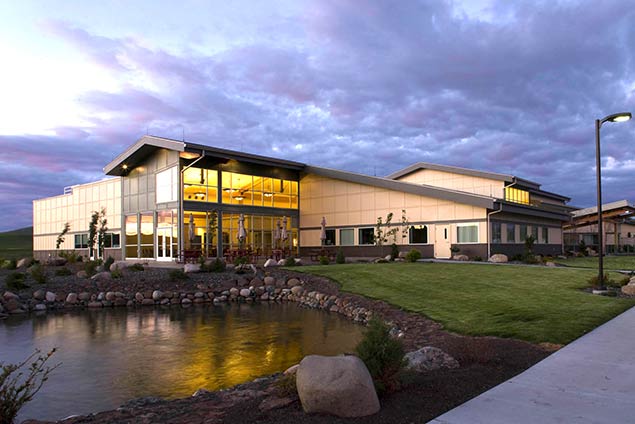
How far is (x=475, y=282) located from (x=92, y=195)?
38001mm

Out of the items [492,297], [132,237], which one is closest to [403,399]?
[492,297]

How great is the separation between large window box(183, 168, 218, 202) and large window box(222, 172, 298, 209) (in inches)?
31.7

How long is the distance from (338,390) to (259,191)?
102 feet

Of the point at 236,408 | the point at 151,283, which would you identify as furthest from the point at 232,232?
the point at 236,408

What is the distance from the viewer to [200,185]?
31703mm

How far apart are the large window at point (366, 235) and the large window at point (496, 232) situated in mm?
8367

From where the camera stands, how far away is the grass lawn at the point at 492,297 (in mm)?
9547

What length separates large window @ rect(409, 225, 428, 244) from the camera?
3184cm

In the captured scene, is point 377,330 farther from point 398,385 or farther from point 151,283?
point 151,283

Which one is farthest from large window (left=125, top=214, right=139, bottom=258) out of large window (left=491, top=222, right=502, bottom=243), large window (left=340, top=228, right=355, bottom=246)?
large window (left=491, top=222, right=502, bottom=243)

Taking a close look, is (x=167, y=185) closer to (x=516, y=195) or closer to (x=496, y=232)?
(x=496, y=232)

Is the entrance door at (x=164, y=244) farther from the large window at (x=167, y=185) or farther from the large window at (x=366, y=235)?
the large window at (x=366, y=235)

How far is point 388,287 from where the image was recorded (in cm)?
1753

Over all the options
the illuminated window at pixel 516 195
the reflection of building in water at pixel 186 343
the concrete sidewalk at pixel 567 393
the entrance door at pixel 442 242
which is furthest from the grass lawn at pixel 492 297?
the illuminated window at pixel 516 195
